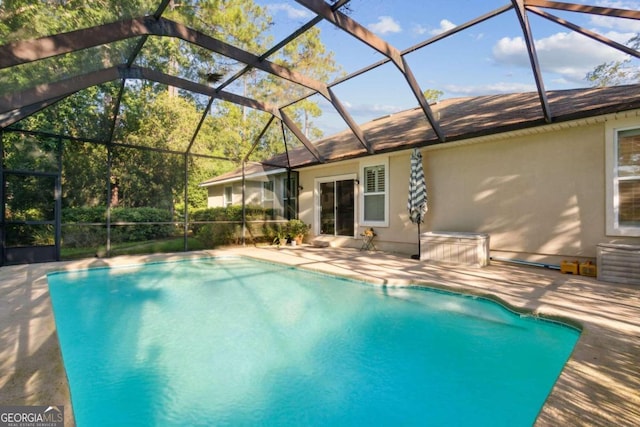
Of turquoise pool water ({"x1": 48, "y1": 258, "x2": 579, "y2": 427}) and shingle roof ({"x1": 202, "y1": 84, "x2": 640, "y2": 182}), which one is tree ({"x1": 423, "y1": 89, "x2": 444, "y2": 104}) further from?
turquoise pool water ({"x1": 48, "y1": 258, "x2": 579, "y2": 427})

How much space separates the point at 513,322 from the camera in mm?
4117

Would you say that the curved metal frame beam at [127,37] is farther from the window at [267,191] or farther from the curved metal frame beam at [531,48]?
the window at [267,191]

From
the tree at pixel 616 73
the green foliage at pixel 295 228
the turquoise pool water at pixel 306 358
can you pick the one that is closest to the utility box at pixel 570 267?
the turquoise pool water at pixel 306 358

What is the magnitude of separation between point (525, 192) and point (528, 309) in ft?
11.9

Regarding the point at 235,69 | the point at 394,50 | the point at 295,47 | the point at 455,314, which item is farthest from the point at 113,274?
the point at 394,50

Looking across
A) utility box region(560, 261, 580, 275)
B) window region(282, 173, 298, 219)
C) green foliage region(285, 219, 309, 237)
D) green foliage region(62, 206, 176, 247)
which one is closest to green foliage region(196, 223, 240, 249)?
green foliage region(62, 206, 176, 247)

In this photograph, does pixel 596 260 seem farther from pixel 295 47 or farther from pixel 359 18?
pixel 295 47

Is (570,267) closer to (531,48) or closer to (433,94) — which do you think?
(531,48)

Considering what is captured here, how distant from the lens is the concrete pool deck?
216 centimetres

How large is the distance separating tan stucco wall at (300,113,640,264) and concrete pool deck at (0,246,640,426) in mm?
708

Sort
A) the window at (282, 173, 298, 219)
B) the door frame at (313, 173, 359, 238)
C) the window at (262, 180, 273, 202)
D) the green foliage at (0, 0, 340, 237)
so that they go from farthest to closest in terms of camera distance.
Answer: the window at (282, 173, 298, 219), the window at (262, 180, 273, 202), the door frame at (313, 173, 359, 238), the green foliage at (0, 0, 340, 237)
